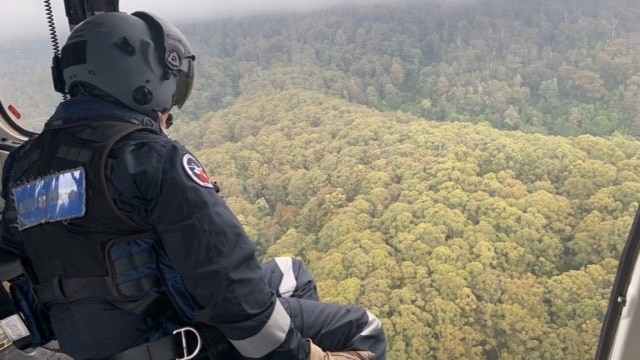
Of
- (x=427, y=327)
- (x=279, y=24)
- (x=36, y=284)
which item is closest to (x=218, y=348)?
(x=36, y=284)

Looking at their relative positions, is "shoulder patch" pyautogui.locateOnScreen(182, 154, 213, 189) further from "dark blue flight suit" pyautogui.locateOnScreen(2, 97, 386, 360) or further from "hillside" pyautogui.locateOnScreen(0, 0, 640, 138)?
"hillside" pyautogui.locateOnScreen(0, 0, 640, 138)

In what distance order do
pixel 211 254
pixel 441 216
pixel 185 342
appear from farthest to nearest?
pixel 441 216 → pixel 185 342 → pixel 211 254

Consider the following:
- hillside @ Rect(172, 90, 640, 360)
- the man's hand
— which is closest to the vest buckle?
the man's hand

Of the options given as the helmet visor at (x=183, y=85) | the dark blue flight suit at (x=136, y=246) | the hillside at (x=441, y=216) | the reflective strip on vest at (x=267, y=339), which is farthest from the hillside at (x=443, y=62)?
the reflective strip on vest at (x=267, y=339)

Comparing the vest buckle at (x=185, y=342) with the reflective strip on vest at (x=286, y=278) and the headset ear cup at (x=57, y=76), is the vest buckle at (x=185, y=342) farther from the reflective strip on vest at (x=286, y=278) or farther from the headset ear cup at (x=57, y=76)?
the headset ear cup at (x=57, y=76)

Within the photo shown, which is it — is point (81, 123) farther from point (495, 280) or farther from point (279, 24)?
point (279, 24)

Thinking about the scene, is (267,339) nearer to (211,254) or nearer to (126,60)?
(211,254)

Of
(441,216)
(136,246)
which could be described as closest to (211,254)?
(136,246)
